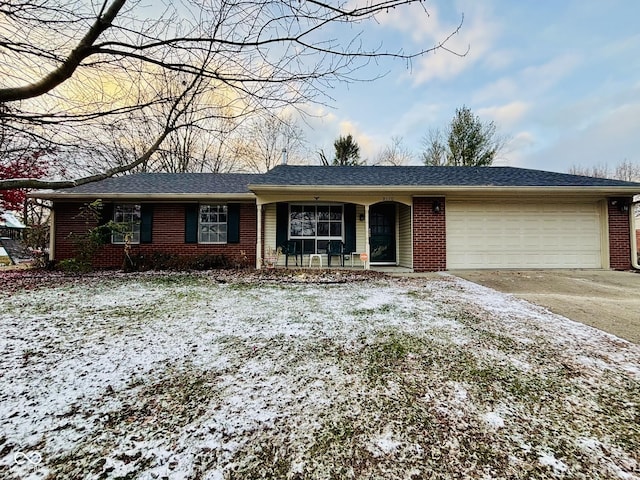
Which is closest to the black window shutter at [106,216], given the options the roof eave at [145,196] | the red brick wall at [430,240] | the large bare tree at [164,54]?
the roof eave at [145,196]

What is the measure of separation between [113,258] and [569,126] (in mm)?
25516

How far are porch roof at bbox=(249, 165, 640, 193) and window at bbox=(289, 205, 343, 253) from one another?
41.4 inches

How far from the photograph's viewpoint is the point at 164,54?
2.37 meters

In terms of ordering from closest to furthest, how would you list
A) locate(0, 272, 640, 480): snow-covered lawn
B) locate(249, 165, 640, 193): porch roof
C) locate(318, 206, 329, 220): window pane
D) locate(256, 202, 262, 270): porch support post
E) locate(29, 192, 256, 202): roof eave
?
1. locate(0, 272, 640, 480): snow-covered lawn
2. locate(249, 165, 640, 193): porch roof
3. locate(256, 202, 262, 270): porch support post
4. locate(29, 192, 256, 202): roof eave
5. locate(318, 206, 329, 220): window pane

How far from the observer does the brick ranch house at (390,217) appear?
26.9ft

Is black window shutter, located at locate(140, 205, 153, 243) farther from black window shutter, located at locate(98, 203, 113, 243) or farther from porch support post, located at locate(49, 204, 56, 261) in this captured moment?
porch support post, located at locate(49, 204, 56, 261)

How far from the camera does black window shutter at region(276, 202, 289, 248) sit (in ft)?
30.5

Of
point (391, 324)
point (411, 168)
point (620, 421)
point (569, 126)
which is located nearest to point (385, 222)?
point (411, 168)

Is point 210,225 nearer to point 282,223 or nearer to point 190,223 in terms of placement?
point 190,223

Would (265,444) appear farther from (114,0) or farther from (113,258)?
(113,258)

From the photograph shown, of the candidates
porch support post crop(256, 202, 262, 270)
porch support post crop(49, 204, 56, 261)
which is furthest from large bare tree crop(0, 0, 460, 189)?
porch support post crop(49, 204, 56, 261)

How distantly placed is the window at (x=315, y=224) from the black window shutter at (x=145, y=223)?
432 cm

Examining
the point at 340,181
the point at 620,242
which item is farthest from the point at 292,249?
the point at 620,242

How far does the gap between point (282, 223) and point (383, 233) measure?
3.33 m
